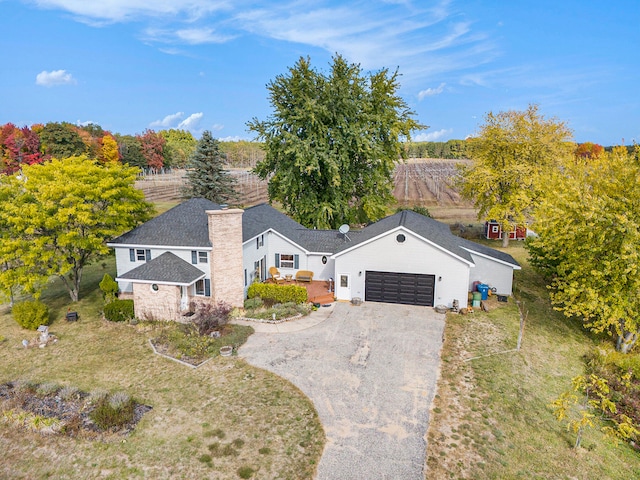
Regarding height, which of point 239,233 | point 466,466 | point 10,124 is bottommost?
point 466,466

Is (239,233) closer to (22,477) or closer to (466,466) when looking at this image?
(22,477)

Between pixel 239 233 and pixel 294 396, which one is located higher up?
pixel 239 233

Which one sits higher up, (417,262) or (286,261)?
(417,262)

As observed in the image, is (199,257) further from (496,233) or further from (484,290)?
(496,233)

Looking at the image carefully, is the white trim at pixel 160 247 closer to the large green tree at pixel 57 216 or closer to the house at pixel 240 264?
the house at pixel 240 264

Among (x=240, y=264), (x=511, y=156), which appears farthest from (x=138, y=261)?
(x=511, y=156)

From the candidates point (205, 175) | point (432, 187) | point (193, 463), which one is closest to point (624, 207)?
point (193, 463)
